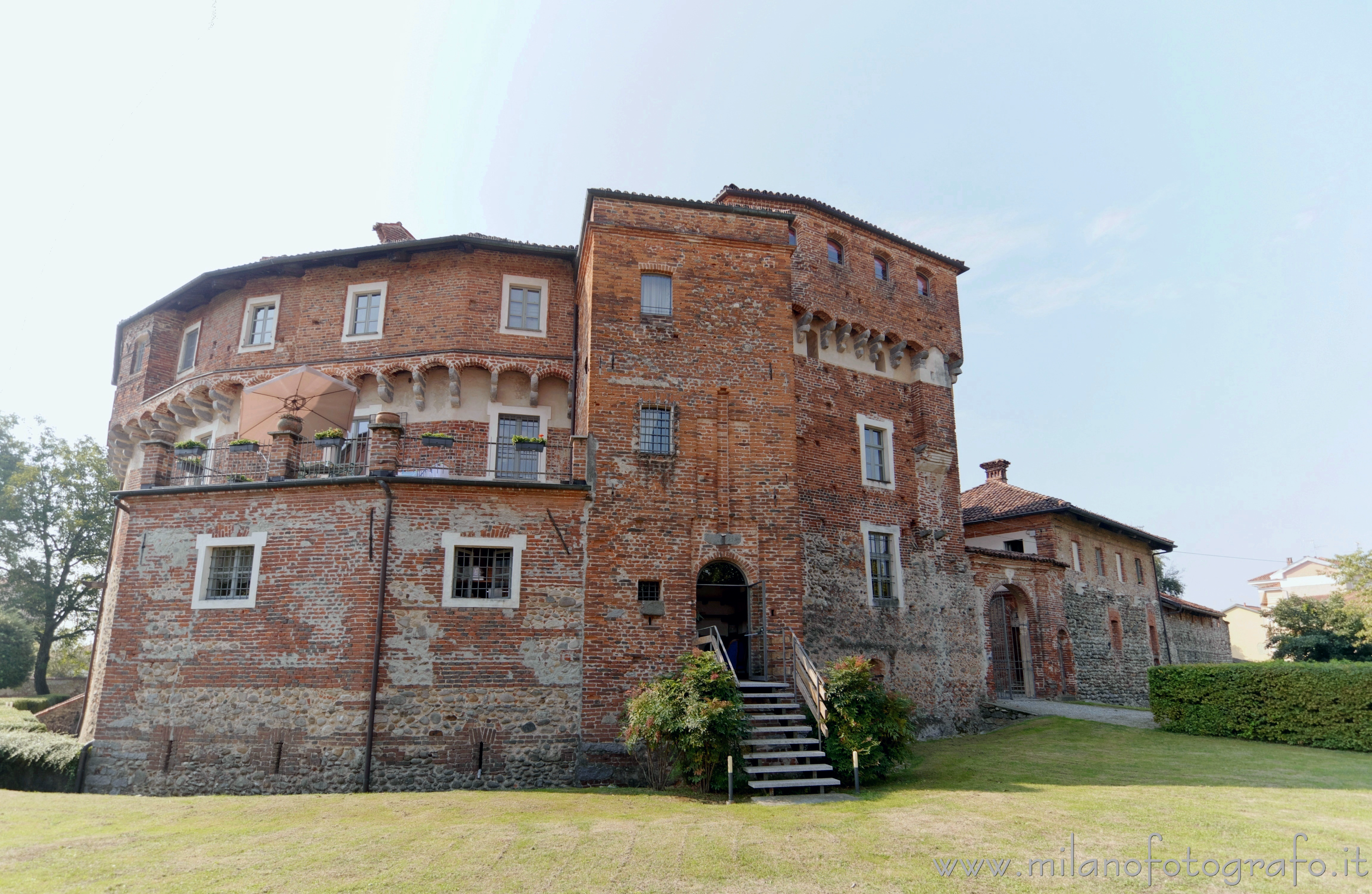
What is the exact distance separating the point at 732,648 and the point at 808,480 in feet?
16.6

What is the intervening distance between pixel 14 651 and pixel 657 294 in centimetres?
3310

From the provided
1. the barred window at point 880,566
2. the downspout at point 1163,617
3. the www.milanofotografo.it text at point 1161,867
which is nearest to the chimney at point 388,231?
the barred window at point 880,566

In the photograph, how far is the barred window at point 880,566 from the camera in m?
20.7

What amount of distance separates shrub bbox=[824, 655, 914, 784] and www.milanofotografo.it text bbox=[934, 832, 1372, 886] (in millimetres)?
4399

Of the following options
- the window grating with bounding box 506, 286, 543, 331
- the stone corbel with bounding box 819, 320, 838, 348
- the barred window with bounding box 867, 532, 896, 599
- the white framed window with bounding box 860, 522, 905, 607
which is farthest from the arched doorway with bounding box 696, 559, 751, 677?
the window grating with bounding box 506, 286, 543, 331

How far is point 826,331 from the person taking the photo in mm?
21688

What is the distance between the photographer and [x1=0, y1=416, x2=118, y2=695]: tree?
3359 cm

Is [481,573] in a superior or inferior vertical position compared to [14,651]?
superior

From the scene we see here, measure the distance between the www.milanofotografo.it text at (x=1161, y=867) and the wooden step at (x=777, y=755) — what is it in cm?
441

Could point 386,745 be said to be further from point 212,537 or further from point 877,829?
point 877,829

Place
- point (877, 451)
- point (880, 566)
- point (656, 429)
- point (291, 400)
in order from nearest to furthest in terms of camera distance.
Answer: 1. point (656, 429)
2. point (291, 400)
3. point (880, 566)
4. point (877, 451)

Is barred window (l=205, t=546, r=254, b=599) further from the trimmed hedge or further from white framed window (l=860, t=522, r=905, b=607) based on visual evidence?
the trimmed hedge

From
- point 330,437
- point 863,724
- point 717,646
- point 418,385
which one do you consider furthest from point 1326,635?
point 330,437

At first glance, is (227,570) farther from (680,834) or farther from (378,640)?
(680,834)
